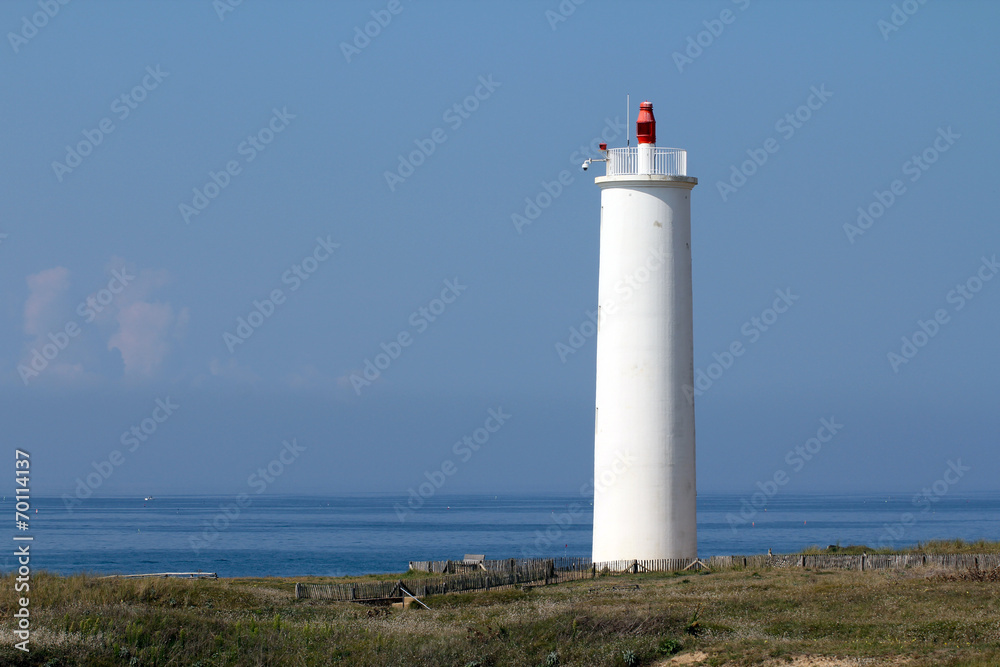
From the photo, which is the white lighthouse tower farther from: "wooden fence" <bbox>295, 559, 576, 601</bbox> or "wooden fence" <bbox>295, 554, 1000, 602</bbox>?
"wooden fence" <bbox>295, 559, 576, 601</bbox>

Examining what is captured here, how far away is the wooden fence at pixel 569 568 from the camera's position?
25781mm

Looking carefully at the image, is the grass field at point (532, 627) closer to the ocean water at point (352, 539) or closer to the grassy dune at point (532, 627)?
the grassy dune at point (532, 627)

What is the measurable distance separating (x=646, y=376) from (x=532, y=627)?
10368mm

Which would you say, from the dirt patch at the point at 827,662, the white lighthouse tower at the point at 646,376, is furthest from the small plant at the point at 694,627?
the white lighthouse tower at the point at 646,376

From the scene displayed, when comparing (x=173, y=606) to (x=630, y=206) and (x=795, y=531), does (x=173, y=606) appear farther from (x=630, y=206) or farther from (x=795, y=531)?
(x=795, y=531)

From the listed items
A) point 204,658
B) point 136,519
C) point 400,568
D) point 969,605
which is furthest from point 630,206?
point 136,519

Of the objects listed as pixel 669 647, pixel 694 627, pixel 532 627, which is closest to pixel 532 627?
pixel 532 627

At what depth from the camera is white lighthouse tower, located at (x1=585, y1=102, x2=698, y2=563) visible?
29.1 metres

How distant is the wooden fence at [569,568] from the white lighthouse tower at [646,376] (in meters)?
0.41

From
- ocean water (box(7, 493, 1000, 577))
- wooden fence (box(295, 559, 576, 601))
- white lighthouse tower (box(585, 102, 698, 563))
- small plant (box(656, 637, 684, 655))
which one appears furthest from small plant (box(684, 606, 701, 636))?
ocean water (box(7, 493, 1000, 577))

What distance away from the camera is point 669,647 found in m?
18.6

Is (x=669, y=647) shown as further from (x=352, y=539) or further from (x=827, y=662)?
(x=352, y=539)

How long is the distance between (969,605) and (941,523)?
105m

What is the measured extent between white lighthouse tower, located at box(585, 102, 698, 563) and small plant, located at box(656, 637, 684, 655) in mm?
10409
